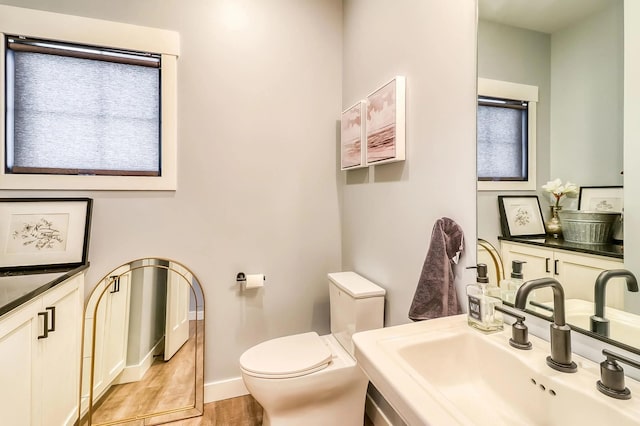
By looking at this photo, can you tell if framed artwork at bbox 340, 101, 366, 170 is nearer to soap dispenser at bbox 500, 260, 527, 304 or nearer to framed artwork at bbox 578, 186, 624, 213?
soap dispenser at bbox 500, 260, 527, 304

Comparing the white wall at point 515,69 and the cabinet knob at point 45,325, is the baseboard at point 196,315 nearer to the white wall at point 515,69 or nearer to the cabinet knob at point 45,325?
the cabinet knob at point 45,325

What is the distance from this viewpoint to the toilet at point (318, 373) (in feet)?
4.57

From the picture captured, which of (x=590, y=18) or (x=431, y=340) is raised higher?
(x=590, y=18)

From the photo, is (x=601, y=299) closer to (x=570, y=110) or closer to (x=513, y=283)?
(x=513, y=283)

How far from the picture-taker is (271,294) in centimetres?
206

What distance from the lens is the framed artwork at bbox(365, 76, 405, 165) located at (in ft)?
4.65

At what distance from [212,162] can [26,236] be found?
1032 mm

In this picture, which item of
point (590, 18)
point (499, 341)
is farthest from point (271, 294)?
point (590, 18)

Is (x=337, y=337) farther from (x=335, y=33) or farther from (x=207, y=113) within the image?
(x=335, y=33)

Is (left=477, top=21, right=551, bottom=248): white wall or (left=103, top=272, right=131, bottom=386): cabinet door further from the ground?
(left=477, top=21, right=551, bottom=248): white wall

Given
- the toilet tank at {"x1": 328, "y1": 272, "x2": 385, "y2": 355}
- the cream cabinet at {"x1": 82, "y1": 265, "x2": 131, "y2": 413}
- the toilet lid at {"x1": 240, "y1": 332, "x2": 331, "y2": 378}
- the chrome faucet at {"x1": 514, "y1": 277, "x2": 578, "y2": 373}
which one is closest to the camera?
the chrome faucet at {"x1": 514, "y1": 277, "x2": 578, "y2": 373}

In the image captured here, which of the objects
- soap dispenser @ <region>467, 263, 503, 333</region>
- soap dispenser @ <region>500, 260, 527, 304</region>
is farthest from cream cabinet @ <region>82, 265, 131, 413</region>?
soap dispenser @ <region>500, 260, 527, 304</region>

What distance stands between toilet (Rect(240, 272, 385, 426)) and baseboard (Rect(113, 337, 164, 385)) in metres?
0.67

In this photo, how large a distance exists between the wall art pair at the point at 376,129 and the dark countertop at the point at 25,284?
1611 mm
